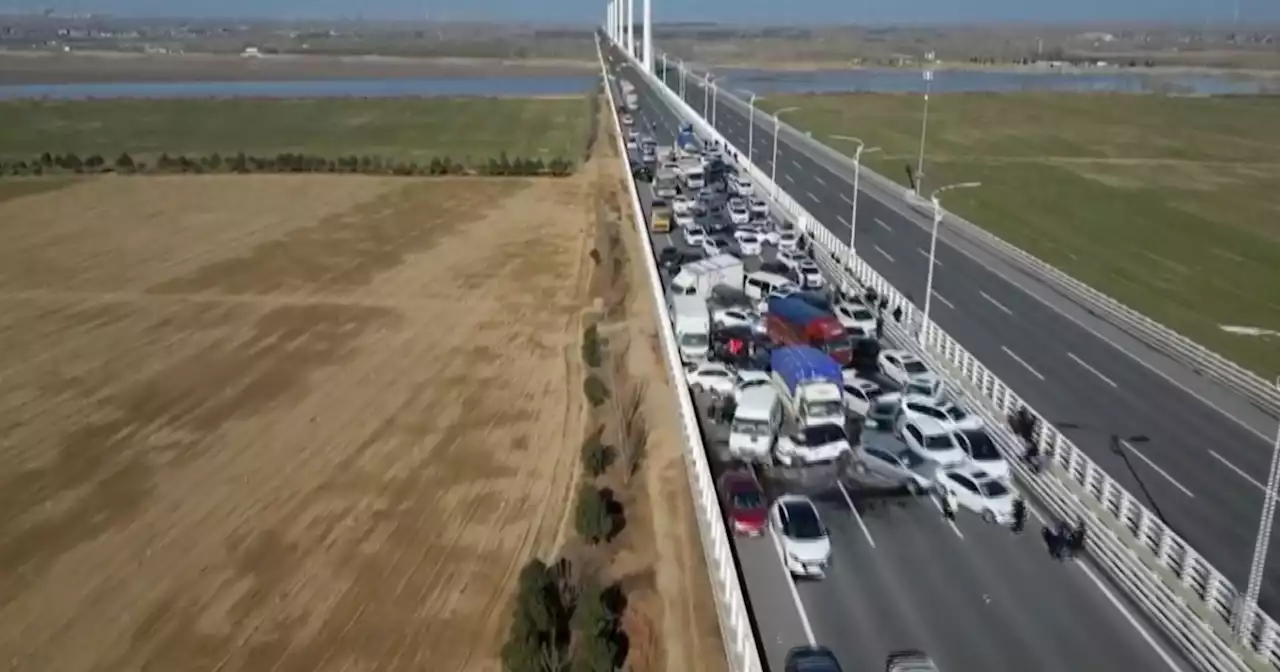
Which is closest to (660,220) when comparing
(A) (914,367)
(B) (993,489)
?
(A) (914,367)

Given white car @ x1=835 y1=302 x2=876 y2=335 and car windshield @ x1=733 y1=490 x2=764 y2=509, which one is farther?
white car @ x1=835 y1=302 x2=876 y2=335

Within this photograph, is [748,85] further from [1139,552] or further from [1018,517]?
[1139,552]

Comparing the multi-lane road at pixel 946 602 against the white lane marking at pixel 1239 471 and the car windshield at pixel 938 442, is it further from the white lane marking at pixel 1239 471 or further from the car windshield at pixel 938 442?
the white lane marking at pixel 1239 471

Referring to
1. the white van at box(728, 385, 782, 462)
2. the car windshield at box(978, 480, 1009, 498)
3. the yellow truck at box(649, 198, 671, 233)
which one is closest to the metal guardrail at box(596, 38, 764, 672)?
the white van at box(728, 385, 782, 462)

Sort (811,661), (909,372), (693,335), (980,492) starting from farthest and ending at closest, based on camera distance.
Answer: (693,335), (909,372), (980,492), (811,661)

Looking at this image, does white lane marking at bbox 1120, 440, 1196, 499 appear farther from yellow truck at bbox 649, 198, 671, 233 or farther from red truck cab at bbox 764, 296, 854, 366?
yellow truck at bbox 649, 198, 671, 233

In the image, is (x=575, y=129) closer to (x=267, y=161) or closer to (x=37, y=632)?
(x=267, y=161)

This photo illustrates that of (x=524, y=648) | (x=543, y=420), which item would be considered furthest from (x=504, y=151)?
(x=524, y=648)
